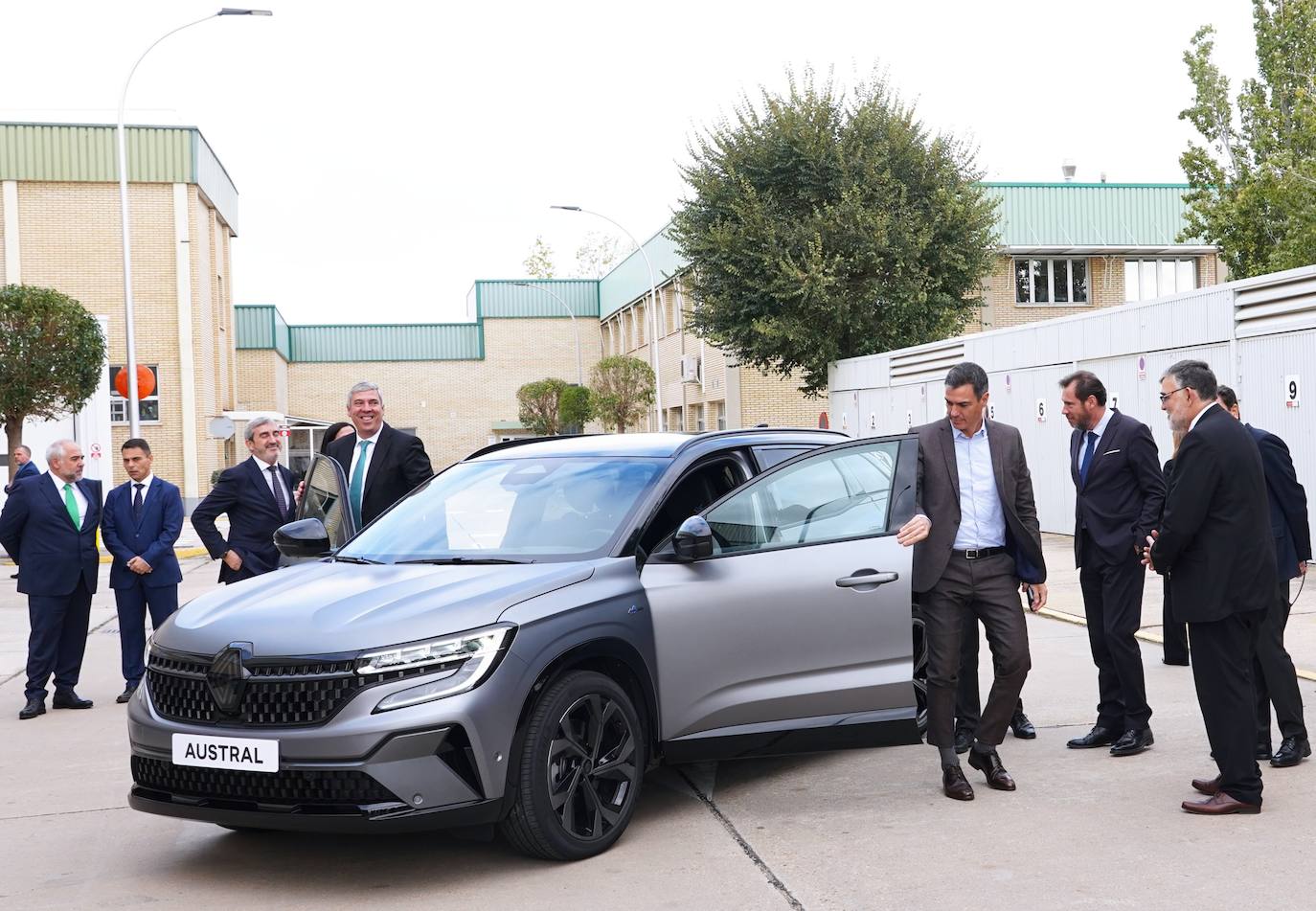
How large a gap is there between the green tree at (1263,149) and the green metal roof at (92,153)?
2920cm

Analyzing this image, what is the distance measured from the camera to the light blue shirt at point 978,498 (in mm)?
6117

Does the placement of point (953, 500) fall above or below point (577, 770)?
above

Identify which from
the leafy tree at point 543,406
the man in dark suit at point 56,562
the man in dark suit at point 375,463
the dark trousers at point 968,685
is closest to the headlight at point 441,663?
the dark trousers at point 968,685

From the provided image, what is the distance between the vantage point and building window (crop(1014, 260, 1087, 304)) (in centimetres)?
4219

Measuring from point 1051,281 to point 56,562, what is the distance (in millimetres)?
37301

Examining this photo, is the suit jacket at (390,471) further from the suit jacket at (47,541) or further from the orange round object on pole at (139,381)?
the orange round object on pole at (139,381)

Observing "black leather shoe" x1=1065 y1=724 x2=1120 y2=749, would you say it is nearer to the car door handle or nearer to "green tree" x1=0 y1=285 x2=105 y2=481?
the car door handle

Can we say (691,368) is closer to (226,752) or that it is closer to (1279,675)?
(1279,675)

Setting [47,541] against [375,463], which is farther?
[47,541]

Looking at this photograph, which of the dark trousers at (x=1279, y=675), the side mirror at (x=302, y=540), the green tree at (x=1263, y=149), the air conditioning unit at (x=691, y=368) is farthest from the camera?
the air conditioning unit at (x=691, y=368)

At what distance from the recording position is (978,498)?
614 cm

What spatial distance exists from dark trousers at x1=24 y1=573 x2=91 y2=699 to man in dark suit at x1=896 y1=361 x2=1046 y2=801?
600 cm

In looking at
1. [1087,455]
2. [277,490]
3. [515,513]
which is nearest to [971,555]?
[1087,455]

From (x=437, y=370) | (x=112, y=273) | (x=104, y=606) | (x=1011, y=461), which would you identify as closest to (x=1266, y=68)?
(x=104, y=606)
